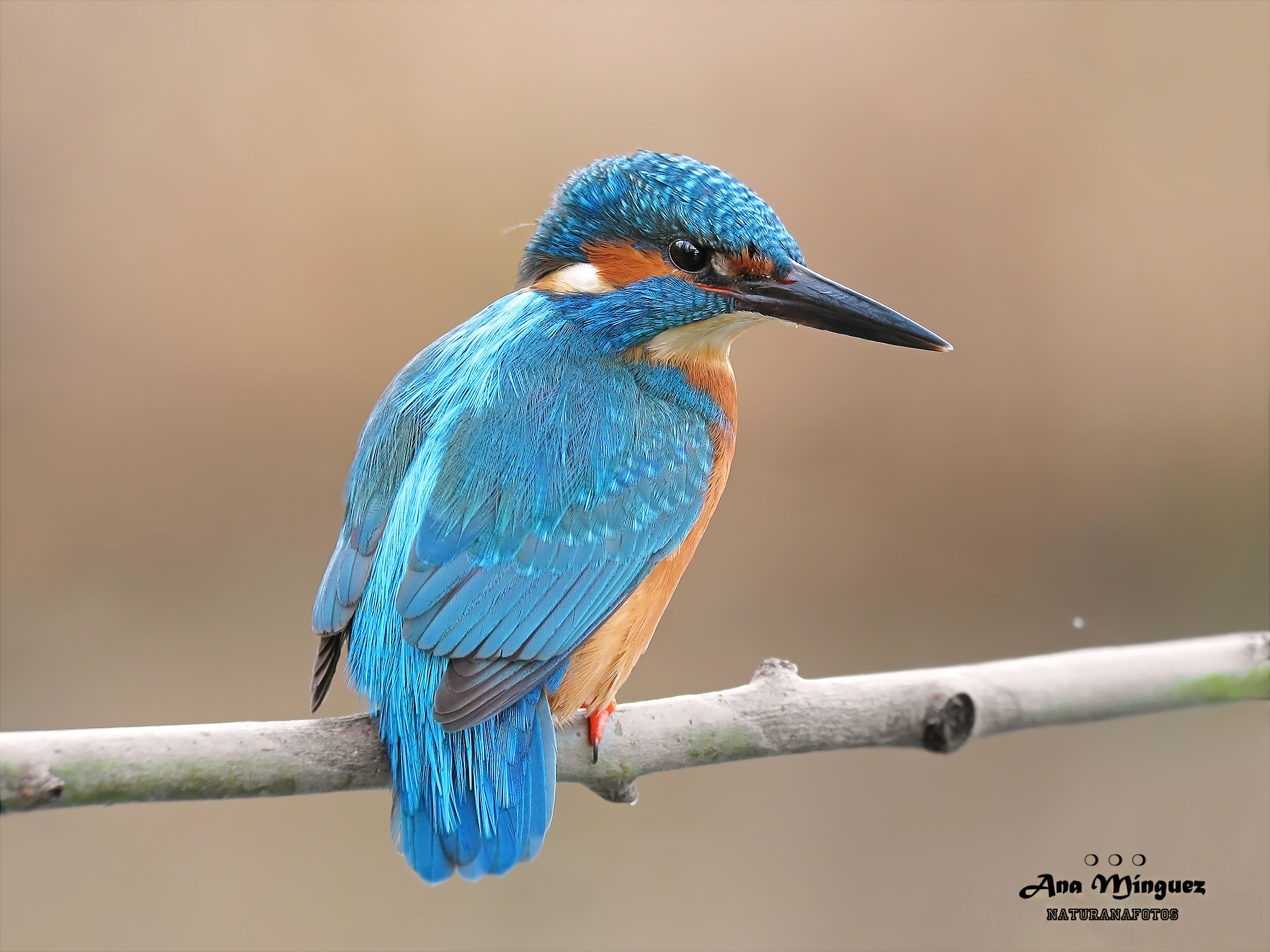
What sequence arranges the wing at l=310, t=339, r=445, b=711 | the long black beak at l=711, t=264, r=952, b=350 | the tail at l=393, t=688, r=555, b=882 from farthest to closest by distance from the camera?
the long black beak at l=711, t=264, r=952, b=350
the wing at l=310, t=339, r=445, b=711
the tail at l=393, t=688, r=555, b=882

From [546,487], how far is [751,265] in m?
0.39

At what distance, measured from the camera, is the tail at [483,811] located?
1123 millimetres

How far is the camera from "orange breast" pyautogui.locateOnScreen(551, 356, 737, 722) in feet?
4.65

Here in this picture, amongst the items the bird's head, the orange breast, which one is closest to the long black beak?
the bird's head

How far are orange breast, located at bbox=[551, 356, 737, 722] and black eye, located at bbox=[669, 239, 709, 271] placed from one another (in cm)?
14

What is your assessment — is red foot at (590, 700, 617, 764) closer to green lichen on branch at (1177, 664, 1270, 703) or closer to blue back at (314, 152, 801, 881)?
blue back at (314, 152, 801, 881)

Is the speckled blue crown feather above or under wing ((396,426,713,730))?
above

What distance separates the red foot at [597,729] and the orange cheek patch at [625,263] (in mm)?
552

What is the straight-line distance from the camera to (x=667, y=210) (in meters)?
1.50

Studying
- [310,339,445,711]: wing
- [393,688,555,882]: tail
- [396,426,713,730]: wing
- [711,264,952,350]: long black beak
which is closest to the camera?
[393,688,555,882]: tail

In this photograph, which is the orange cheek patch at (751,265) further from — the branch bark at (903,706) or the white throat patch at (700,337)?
the branch bark at (903,706)

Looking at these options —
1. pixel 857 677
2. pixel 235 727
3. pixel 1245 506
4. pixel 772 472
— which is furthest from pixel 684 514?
pixel 1245 506

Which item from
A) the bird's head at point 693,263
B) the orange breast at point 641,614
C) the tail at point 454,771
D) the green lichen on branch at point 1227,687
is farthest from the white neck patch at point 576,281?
the green lichen on branch at point 1227,687

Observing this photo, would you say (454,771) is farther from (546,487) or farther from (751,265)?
(751,265)
